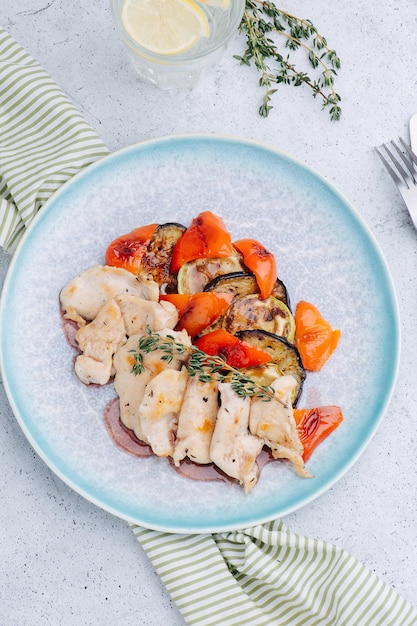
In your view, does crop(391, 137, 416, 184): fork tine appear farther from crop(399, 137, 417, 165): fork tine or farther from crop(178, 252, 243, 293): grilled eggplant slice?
crop(178, 252, 243, 293): grilled eggplant slice

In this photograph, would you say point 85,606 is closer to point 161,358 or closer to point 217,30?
point 161,358

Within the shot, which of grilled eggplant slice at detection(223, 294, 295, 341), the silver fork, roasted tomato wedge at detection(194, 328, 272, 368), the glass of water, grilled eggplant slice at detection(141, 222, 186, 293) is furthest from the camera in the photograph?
the silver fork

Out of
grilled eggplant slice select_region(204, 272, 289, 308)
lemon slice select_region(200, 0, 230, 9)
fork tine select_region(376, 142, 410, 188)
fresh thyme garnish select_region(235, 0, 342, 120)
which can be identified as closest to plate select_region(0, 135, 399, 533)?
grilled eggplant slice select_region(204, 272, 289, 308)

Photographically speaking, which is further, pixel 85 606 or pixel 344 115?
pixel 344 115

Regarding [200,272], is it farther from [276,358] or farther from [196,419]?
[196,419]

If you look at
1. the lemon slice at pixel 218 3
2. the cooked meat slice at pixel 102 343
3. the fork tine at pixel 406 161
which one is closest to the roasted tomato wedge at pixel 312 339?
the cooked meat slice at pixel 102 343

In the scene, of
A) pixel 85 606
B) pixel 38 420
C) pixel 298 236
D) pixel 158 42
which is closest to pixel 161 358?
pixel 38 420
